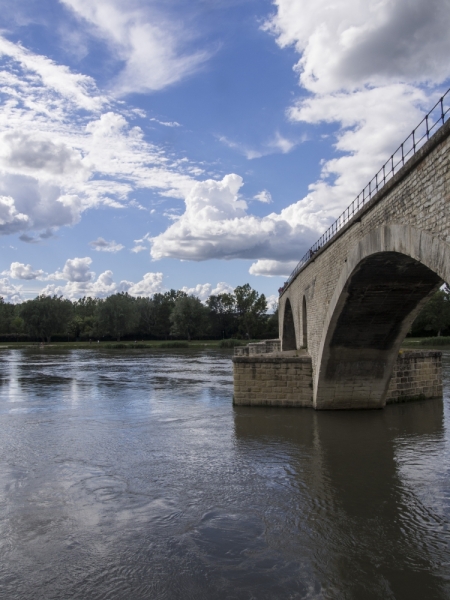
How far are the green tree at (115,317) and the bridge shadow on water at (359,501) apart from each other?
197 ft

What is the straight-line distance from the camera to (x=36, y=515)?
26.1 ft

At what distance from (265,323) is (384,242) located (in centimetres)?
7097

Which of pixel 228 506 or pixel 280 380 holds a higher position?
pixel 280 380

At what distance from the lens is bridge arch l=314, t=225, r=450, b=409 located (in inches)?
399

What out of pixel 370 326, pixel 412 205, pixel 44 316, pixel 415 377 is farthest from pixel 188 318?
pixel 412 205

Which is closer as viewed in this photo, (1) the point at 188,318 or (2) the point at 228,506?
(2) the point at 228,506

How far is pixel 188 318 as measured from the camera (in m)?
76.6

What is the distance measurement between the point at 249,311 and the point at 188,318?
33.6 ft

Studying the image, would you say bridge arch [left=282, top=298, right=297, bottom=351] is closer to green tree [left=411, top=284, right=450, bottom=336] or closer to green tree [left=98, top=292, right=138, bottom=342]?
green tree [left=411, top=284, right=450, bottom=336]

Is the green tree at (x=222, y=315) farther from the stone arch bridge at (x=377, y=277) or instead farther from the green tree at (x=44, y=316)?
the stone arch bridge at (x=377, y=277)

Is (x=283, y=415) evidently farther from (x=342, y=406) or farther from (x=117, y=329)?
(x=117, y=329)

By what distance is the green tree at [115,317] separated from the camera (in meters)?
72.6

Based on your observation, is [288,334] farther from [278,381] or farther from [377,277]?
[377,277]

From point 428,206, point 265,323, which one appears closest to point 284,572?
point 428,206
